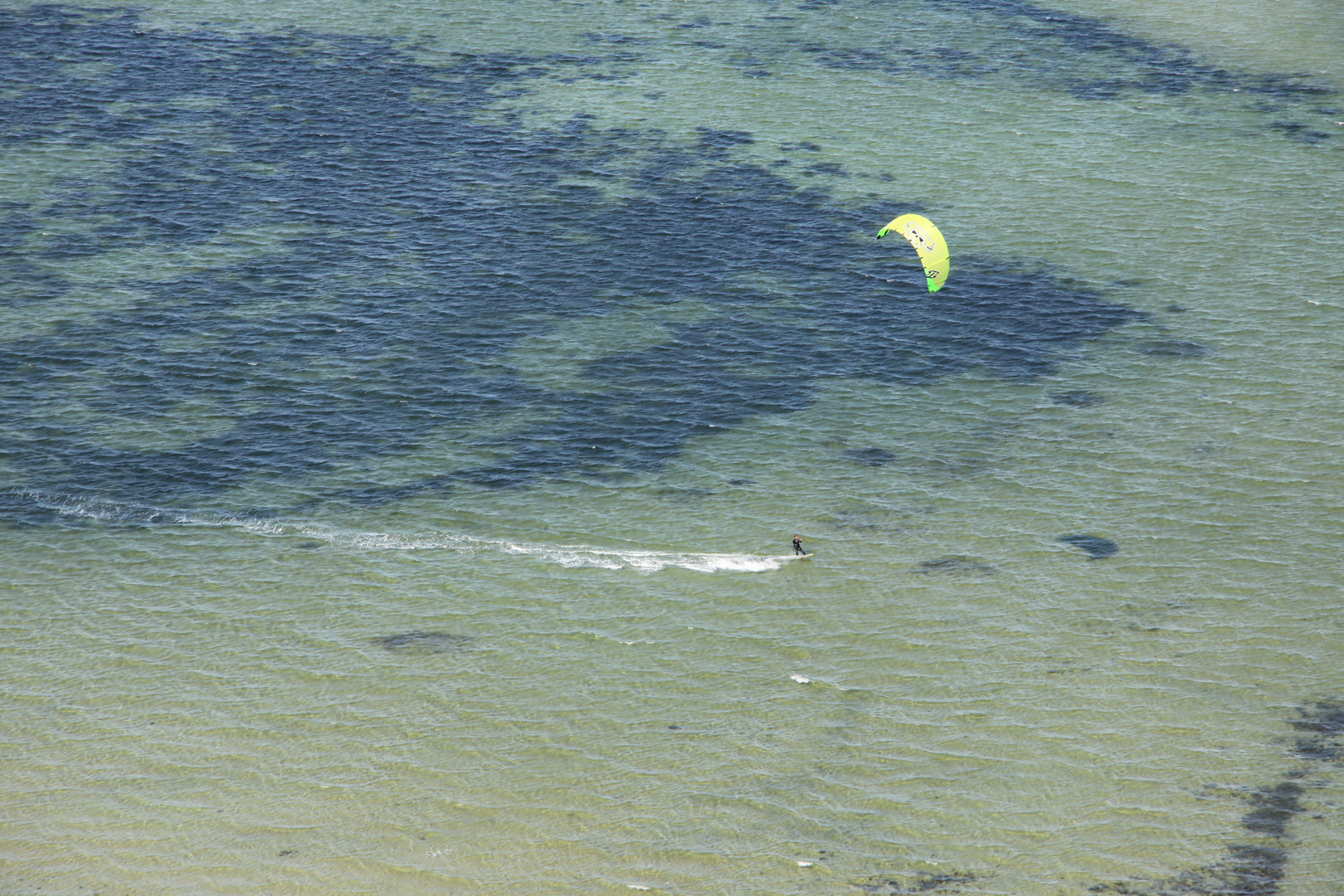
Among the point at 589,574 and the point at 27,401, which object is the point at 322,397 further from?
the point at 589,574

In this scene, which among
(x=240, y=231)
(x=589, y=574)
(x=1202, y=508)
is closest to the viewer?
(x=589, y=574)

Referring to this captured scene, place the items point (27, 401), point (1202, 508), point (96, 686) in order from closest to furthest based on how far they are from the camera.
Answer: point (96, 686) → point (1202, 508) → point (27, 401)

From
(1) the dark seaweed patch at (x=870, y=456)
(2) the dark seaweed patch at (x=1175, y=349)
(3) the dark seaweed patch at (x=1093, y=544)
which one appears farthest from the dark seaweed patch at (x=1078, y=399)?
(3) the dark seaweed patch at (x=1093, y=544)

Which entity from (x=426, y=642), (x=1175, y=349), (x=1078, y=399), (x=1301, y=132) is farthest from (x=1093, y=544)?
(x=1301, y=132)

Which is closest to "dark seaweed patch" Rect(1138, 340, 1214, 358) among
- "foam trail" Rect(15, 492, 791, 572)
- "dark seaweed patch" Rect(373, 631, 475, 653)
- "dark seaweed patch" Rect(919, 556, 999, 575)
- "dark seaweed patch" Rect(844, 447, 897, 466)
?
"dark seaweed patch" Rect(844, 447, 897, 466)

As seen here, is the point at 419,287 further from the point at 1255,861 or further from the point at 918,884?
the point at 1255,861

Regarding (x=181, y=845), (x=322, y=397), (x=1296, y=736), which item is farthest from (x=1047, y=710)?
(x=322, y=397)
